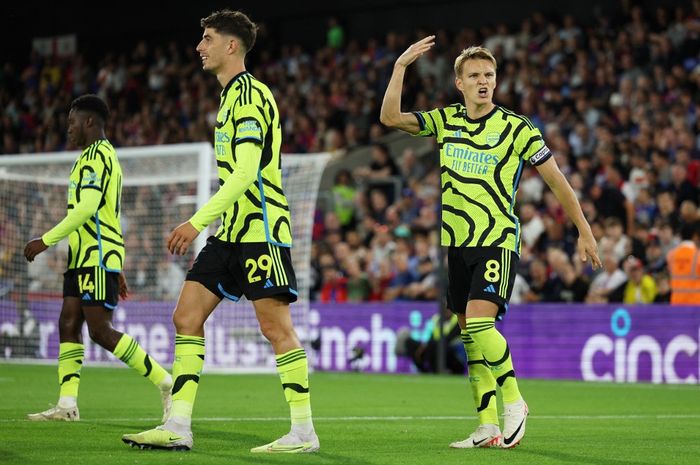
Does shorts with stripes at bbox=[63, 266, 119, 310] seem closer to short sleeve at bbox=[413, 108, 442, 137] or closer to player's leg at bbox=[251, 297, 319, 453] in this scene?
player's leg at bbox=[251, 297, 319, 453]

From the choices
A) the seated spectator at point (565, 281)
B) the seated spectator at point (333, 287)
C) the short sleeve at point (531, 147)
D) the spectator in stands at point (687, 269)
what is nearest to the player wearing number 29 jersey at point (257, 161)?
the short sleeve at point (531, 147)

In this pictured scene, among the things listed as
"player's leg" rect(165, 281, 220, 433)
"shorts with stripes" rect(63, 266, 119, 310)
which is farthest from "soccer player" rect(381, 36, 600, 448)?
"shorts with stripes" rect(63, 266, 119, 310)

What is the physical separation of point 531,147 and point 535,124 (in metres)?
13.5

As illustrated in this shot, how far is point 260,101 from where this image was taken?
264 inches

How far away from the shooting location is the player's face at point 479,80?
24.1ft

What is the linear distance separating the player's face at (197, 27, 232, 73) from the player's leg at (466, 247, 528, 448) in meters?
1.85

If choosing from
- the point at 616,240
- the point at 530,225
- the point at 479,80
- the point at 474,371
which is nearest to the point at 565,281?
the point at 616,240

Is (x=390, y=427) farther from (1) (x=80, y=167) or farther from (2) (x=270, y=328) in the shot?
(1) (x=80, y=167)

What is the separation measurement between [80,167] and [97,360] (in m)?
9.29

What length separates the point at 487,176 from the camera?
729cm

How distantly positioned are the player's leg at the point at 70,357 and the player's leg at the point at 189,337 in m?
2.30

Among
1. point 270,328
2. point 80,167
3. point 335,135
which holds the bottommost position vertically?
point 270,328

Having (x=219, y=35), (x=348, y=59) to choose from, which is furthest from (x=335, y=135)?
(x=219, y=35)

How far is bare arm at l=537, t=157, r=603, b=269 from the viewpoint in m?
7.13
